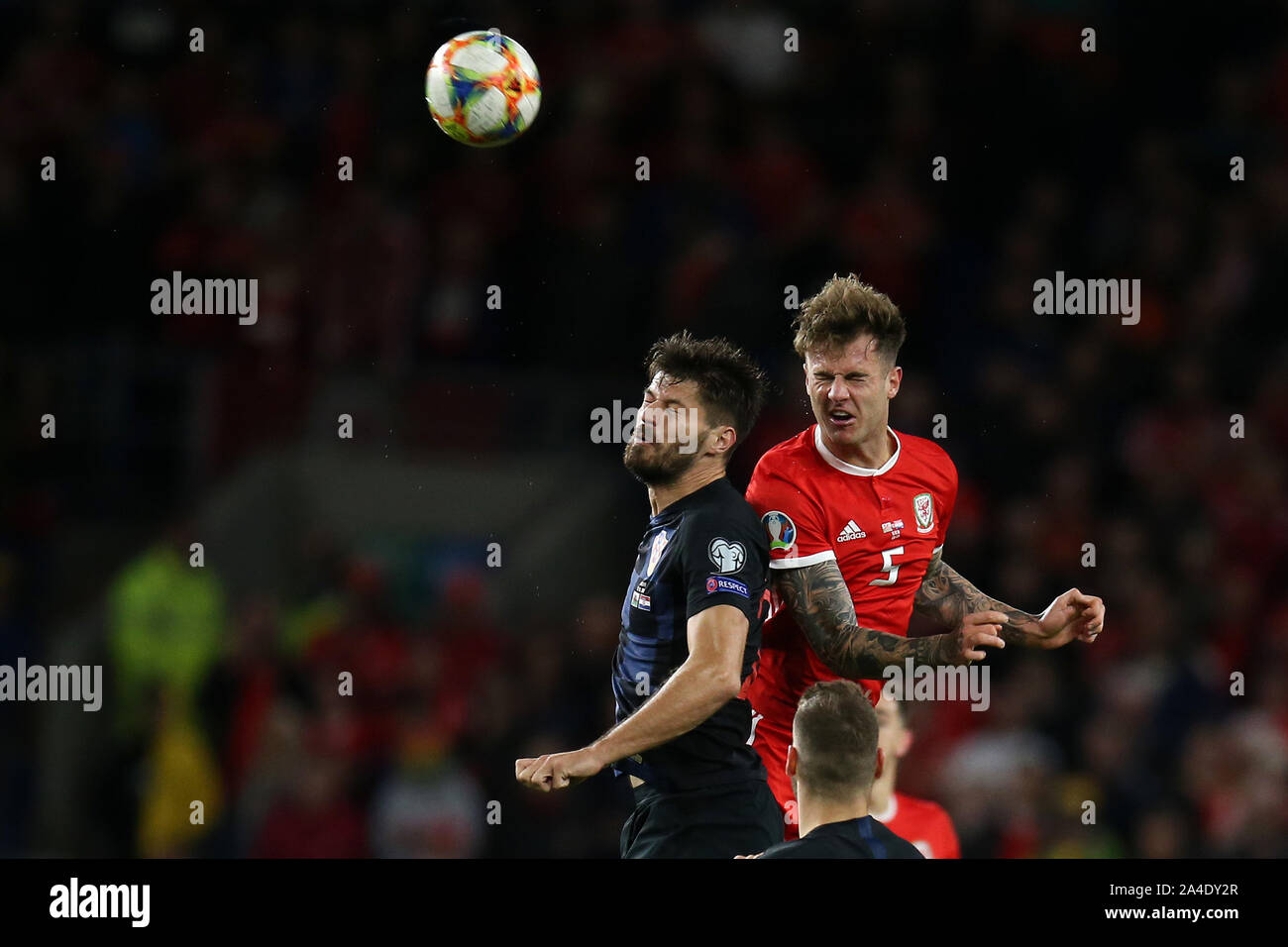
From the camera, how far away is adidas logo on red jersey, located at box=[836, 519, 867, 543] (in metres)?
5.08

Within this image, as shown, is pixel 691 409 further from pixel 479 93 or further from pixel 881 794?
pixel 881 794

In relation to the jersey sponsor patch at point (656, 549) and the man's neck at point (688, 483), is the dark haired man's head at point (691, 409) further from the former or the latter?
the jersey sponsor patch at point (656, 549)

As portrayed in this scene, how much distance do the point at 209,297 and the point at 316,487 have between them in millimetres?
1419

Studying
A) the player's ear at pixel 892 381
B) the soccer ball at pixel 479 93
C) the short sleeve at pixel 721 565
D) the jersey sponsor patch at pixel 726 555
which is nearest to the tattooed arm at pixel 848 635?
the short sleeve at pixel 721 565

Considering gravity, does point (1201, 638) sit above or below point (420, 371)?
below

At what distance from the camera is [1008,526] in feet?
29.9

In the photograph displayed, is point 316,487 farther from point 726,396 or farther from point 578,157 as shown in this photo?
point 726,396

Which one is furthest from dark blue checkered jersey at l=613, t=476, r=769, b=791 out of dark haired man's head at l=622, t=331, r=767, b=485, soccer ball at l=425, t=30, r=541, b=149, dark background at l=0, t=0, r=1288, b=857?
dark background at l=0, t=0, r=1288, b=857

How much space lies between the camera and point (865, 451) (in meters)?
5.16

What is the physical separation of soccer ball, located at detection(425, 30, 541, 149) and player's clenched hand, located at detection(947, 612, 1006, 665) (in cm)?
255

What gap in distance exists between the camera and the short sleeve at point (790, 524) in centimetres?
493
